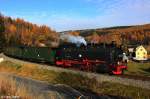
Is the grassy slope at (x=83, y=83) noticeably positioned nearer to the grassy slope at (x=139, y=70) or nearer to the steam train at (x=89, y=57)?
the steam train at (x=89, y=57)

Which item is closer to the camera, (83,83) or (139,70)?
(83,83)

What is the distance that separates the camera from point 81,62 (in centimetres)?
3569

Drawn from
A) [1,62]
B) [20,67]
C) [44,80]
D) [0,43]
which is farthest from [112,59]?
[0,43]

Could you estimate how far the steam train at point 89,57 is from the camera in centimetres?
3088

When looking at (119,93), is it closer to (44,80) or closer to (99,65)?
(99,65)

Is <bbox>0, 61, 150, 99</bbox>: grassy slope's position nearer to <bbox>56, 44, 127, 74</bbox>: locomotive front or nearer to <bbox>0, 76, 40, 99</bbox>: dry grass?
<bbox>56, 44, 127, 74</bbox>: locomotive front

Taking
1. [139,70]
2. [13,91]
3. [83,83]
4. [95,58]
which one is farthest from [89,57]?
[139,70]

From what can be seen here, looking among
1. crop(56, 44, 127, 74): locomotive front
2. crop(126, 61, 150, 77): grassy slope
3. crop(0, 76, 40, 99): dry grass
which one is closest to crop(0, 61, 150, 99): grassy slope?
crop(56, 44, 127, 74): locomotive front

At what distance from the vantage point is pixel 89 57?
33938 millimetres

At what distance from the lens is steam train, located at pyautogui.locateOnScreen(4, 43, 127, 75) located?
3088 cm

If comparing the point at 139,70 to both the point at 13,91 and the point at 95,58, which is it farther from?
the point at 13,91

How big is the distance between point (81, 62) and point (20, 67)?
16.2m

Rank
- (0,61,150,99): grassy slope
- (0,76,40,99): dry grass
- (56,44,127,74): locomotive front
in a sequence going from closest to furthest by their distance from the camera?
(0,76,40,99): dry grass → (0,61,150,99): grassy slope → (56,44,127,74): locomotive front

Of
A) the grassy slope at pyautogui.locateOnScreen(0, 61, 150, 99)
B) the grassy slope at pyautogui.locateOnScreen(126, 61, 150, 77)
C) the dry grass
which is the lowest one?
the grassy slope at pyautogui.locateOnScreen(126, 61, 150, 77)
